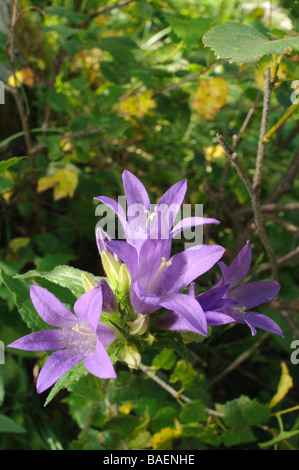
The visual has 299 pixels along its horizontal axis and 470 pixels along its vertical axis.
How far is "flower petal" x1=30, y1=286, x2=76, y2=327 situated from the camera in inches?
29.2

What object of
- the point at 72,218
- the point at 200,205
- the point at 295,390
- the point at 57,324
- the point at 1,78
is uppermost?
the point at 1,78

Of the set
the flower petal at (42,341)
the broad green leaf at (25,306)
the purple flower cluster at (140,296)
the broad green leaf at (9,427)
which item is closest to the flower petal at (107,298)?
the purple flower cluster at (140,296)

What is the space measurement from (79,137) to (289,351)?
3.80 ft

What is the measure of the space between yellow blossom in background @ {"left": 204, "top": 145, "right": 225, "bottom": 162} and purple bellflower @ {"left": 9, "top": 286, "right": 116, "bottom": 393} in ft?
4.00

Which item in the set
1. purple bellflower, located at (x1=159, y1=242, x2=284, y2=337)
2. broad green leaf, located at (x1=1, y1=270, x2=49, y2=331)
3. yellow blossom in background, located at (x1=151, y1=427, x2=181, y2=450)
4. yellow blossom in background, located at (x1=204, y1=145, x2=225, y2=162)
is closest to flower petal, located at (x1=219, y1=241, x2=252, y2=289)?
purple bellflower, located at (x1=159, y1=242, x2=284, y2=337)

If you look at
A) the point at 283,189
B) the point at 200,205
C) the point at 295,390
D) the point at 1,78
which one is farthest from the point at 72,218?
the point at 295,390

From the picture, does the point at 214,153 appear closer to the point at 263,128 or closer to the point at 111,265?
the point at 263,128

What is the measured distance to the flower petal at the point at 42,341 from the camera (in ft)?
2.31

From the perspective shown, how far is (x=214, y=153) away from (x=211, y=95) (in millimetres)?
347

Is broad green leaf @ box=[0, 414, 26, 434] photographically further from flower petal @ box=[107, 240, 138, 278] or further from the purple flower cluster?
flower petal @ box=[107, 240, 138, 278]

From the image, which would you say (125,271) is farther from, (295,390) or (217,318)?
(295,390)

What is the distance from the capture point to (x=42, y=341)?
74 cm

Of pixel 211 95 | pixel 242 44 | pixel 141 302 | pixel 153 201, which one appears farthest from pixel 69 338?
pixel 211 95
